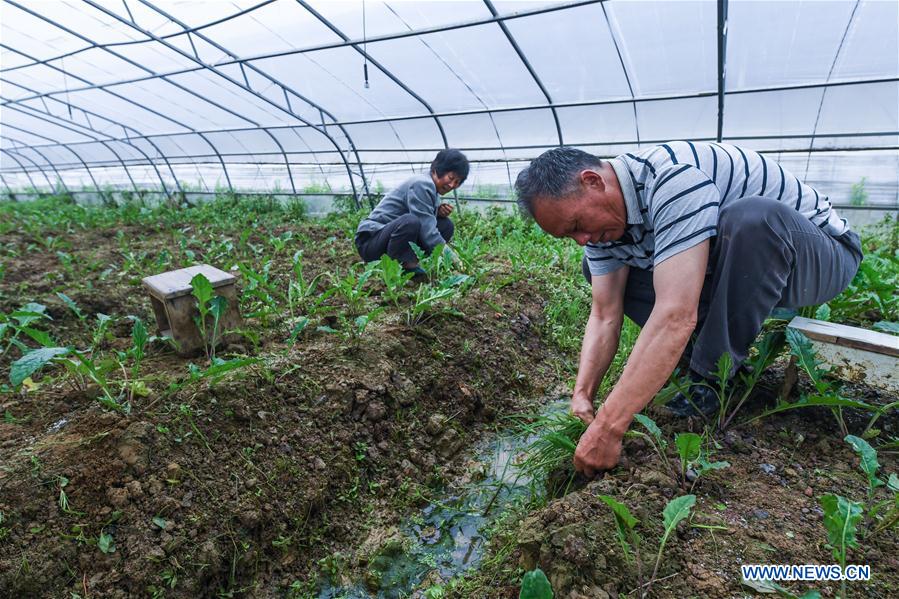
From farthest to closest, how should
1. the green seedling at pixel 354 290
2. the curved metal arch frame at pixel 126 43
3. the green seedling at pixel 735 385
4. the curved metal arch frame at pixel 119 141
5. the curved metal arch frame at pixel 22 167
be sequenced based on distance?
1. the curved metal arch frame at pixel 22 167
2. the curved metal arch frame at pixel 119 141
3. the curved metal arch frame at pixel 126 43
4. the green seedling at pixel 354 290
5. the green seedling at pixel 735 385

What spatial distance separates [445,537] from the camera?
182cm

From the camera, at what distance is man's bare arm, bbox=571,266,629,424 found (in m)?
1.83

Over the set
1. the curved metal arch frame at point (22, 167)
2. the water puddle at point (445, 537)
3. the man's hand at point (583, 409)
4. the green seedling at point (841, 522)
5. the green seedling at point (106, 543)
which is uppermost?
the curved metal arch frame at point (22, 167)

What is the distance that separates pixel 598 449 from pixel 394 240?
2344mm

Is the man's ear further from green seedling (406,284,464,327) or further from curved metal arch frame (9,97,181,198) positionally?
curved metal arch frame (9,97,181,198)

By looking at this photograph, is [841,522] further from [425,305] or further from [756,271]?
[425,305]

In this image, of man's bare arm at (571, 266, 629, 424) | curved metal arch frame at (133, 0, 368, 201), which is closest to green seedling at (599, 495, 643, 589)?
man's bare arm at (571, 266, 629, 424)

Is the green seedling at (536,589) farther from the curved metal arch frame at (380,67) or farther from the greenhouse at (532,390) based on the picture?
the curved metal arch frame at (380,67)

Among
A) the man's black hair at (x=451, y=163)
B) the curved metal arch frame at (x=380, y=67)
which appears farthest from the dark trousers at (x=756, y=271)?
the curved metal arch frame at (x=380, y=67)

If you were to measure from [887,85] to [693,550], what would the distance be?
5.28 metres

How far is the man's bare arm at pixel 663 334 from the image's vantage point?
4.49 ft

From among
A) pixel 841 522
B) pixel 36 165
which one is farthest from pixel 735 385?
pixel 36 165

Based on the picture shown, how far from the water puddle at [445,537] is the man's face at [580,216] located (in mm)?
932

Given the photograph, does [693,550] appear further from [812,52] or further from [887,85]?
[887,85]
